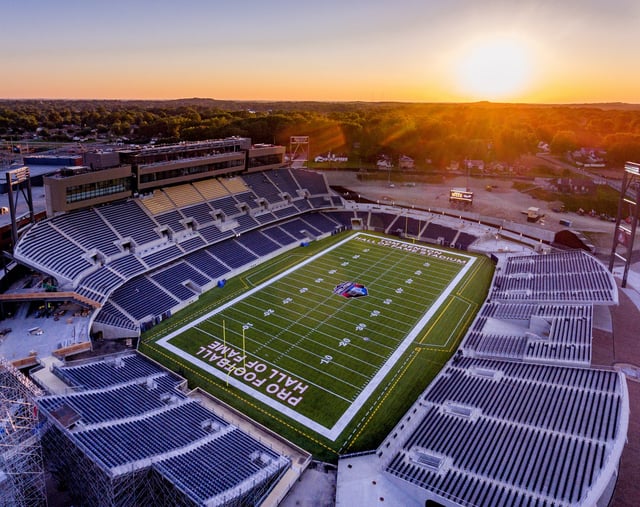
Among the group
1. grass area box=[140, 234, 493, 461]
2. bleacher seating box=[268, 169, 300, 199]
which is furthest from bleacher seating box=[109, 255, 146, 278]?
bleacher seating box=[268, 169, 300, 199]

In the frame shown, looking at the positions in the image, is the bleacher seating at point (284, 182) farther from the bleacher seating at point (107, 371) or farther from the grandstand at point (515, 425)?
the bleacher seating at point (107, 371)

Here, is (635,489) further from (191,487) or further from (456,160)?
(456,160)

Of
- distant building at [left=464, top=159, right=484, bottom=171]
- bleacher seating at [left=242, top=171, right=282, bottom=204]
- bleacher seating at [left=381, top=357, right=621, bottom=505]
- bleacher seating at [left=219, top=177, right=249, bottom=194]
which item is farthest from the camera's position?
distant building at [left=464, top=159, right=484, bottom=171]

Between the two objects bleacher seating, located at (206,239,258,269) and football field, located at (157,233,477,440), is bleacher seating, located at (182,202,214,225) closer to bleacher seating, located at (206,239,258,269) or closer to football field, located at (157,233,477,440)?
bleacher seating, located at (206,239,258,269)

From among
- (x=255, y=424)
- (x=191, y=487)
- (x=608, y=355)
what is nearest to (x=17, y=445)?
(x=191, y=487)

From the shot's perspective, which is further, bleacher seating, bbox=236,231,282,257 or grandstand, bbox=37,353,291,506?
bleacher seating, bbox=236,231,282,257

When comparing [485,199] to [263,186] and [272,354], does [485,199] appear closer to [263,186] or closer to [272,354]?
[263,186]

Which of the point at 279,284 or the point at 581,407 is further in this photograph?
the point at 279,284
